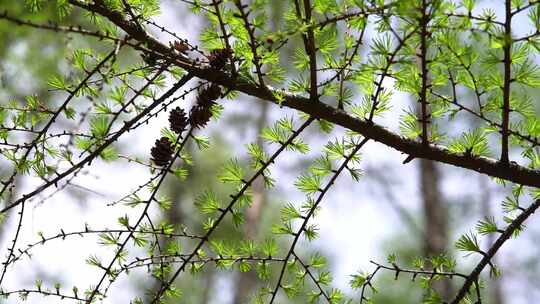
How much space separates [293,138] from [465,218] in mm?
5281

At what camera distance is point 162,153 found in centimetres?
100

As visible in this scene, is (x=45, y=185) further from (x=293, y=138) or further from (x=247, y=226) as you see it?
(x=247, y=226)

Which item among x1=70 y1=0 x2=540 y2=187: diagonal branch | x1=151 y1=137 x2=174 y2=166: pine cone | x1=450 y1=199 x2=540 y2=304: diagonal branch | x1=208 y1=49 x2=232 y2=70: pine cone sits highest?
x1=208 y1=49 x2=232 y2=70: pine cone

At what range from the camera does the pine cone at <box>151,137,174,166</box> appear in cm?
99

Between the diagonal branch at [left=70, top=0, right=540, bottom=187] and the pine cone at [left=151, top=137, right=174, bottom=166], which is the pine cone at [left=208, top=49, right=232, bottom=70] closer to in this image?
the diagonal branch at [left=70, top=0, right=540, bottom=187]

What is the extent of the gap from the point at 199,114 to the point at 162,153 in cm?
10

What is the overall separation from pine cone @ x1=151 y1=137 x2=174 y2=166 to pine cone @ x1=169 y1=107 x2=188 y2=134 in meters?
0.04

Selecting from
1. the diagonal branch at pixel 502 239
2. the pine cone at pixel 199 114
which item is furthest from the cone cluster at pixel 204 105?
the diagonal branch at pixel 502 239

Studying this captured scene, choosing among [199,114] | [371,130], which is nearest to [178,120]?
[199,114]

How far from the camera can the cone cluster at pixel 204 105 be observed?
37.9 inches

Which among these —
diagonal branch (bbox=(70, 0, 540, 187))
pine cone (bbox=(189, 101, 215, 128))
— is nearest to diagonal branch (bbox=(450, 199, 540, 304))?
diagonal branch (bbox=(70, 0, 540, 187))

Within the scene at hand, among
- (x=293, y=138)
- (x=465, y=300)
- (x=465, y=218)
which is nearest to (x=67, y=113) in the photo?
(x=293, y=138)

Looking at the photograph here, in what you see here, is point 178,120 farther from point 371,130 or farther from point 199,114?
point 371,130

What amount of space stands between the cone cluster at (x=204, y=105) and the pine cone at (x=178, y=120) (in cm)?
2
